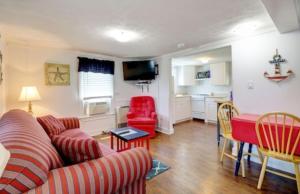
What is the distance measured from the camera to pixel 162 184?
7.20ft

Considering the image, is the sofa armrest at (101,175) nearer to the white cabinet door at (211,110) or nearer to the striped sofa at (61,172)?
the striped sofa at (61,172)

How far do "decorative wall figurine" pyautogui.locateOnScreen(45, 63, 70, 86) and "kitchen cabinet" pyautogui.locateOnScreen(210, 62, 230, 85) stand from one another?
467cm

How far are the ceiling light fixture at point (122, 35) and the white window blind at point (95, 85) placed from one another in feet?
5.47

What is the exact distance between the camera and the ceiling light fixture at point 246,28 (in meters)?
2.46

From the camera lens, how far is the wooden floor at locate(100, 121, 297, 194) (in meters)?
2.05

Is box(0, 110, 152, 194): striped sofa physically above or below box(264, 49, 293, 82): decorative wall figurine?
below

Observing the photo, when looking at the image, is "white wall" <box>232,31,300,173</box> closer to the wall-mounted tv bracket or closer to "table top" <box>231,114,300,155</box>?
"table top" <box>231,114,300,155</box>

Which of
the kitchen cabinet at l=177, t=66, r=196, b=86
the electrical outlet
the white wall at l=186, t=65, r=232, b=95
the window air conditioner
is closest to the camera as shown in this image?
the electrical outlet

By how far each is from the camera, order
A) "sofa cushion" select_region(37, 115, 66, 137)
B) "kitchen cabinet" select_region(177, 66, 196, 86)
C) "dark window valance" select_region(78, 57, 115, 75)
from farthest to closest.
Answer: "kitchen cabinet" select_region(177, 66, 196, 86), "dark window valance" select_region(78, 57, 115, 75), "sofa cushion" select_region(37, 115, 66, 137)

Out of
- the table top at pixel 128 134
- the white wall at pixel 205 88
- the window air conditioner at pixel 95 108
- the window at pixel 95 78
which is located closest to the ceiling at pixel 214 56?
the white wall at pixel 205 88

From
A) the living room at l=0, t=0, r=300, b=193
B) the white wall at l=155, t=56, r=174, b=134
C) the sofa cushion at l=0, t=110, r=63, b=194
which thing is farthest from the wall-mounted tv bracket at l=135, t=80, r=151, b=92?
the sofa cushion at l=0, t=110, r=63, b=194

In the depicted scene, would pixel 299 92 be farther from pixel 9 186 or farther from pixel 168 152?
pixel 9 186

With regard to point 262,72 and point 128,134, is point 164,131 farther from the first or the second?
point 262,72

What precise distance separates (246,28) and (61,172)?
3089mm
